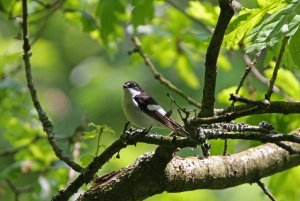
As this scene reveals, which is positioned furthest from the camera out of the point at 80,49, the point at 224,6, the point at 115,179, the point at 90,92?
the point at 80,49

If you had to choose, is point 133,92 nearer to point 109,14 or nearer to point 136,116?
point 136,116

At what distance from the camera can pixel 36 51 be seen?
11.4 meters

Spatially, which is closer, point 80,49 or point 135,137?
point 135,137

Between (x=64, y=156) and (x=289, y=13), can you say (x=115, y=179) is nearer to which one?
(x=64, y=156)

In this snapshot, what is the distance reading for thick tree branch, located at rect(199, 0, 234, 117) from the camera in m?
2.31

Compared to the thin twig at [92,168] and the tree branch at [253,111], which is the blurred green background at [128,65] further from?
the tree branch at [253,111]

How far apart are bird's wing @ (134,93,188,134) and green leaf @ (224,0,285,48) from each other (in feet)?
3.07

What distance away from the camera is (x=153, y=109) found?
4223mm

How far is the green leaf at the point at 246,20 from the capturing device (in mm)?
2607

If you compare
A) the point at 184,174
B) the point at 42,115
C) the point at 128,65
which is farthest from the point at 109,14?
the point at 184,174

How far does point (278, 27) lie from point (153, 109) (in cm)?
195

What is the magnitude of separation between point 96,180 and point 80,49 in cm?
1108

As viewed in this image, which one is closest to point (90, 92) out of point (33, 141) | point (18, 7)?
point (18, 7)

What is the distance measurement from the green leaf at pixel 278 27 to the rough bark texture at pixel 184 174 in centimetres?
55
